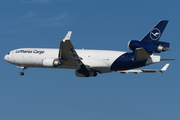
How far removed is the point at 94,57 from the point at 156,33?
385 inches

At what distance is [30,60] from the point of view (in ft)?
170

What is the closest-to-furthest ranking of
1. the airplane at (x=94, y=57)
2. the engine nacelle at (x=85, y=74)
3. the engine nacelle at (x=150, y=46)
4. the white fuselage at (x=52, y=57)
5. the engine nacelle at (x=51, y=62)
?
the engine nacelle at (x=150, y=46) < the airplane at (x=94, y=57) < the engine nacelle at (x=51, y=62) < the white fuselage at (x=52, y=57) < the engine nacelle at (x=85, y=74)

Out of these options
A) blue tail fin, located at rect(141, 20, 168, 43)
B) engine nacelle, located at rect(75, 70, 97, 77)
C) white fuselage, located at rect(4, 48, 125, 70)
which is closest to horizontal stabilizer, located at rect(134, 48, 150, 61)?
blue tail fin, located at rect(141, 20, 168, 43)

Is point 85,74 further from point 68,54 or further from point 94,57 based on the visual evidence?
point 68,54

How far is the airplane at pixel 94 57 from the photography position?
142 feet

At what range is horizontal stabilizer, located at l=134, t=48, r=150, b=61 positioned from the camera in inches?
1659

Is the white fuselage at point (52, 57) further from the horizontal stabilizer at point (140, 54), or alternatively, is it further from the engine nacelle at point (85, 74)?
the horizontal stabilizer at point (140, 54)

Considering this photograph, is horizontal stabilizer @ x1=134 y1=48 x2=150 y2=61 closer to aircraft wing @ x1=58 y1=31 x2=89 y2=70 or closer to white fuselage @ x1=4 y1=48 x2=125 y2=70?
white fuselage @ x1=4 y1=48 x2=125 y2=70

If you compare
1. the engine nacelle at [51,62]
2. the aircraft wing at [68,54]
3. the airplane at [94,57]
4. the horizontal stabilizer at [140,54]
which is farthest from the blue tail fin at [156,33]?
the engine nacelle at [51,62]

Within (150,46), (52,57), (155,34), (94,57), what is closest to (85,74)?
(94,57)

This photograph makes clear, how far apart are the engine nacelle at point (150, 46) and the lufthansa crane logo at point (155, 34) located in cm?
79

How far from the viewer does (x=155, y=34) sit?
44219 millimetres

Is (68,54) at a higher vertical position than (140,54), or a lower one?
higher

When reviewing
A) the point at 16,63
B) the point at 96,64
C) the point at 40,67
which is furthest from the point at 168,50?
the point at 16,63
